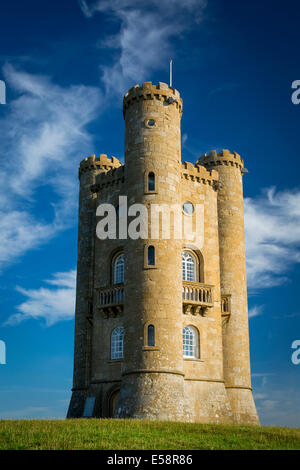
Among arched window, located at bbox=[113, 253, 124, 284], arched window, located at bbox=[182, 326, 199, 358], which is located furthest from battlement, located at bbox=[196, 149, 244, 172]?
arched window, located at bbox=[182, 326, 199, 358]

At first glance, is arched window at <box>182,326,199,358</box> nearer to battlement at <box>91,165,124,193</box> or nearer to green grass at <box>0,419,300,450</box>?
green grass at <box>0,419,300,450</box>

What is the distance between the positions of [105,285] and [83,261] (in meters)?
4.87

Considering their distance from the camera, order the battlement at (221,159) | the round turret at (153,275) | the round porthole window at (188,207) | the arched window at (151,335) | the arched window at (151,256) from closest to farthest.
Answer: the round turret at (153,275)
the arched window at (151,335)
the arched window at (151,256)
the round porthole window at (188,207)
the battlement at (221,159)

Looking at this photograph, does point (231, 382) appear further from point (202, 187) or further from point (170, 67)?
point (170, 67)

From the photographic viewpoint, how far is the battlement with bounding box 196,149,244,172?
4488 centimetres

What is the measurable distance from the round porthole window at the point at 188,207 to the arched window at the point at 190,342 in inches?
327

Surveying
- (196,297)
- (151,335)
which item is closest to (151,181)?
(196,297)

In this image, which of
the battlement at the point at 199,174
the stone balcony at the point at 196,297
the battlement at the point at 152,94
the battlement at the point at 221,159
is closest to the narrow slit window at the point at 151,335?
the stone balcony at the point at 196,297

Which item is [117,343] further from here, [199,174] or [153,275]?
[199,174]

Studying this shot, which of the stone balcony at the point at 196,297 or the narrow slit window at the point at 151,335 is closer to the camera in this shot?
the narrow slit window at the point at 151,335

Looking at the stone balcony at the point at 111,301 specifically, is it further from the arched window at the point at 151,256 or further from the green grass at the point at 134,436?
the green grass at the point at 134,436

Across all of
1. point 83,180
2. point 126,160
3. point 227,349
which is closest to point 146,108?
point 126,160

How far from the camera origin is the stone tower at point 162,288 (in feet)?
109

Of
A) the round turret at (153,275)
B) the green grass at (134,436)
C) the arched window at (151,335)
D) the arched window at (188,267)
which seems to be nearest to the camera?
the green grass at (134,436)
